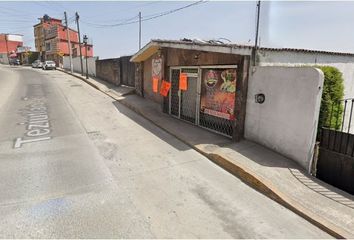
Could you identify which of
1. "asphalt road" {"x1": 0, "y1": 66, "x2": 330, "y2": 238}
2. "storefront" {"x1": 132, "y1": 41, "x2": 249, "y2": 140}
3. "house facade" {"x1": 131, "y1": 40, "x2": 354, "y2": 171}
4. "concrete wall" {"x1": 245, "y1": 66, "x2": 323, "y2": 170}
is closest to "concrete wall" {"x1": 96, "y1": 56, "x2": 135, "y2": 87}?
"storefront" {"x1": 132, "y1": 41, "x2": 249, "y2": 140}

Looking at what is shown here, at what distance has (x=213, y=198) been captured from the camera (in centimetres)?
477

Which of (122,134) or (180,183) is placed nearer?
(180,183)

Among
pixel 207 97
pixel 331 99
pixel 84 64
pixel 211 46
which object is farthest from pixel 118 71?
pixel 331 99

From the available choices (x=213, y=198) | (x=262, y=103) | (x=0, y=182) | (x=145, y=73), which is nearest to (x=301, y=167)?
(x=262, y=103)

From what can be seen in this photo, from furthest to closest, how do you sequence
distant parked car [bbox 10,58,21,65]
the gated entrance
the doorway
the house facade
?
distant parked car [bbox 10,58,21,65] → the doorway → the gated entrance → the house facade

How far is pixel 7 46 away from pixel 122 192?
74897 mm

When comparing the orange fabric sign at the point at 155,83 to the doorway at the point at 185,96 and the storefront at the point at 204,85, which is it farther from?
the doorway at the point at 185,96

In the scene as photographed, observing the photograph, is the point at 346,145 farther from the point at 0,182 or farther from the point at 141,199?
the point at 0,182

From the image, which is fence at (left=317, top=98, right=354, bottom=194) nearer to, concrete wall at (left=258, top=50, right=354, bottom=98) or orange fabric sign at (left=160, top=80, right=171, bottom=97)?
concrete wall at (left=258, top=50, right=354, bottom=98)

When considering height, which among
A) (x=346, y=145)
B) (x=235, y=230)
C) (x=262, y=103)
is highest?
(x=262, y=103)

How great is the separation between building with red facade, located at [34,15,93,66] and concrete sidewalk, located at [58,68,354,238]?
39.7 meters

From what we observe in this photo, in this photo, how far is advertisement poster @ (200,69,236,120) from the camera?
26.0 ft

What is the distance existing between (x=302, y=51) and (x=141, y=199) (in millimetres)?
6288

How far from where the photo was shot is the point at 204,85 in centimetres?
909
